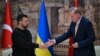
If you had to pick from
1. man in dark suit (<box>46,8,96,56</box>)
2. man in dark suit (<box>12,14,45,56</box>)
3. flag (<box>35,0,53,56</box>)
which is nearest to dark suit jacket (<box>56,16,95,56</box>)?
man in dark suit (<box>46,8,96,56</box>)

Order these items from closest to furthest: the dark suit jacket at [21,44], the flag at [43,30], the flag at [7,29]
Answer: the dark suit jacket at [21,44], the flag at [43,30], the flag at [7,29]

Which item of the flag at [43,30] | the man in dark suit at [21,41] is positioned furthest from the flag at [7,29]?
the man in dark suit at [21,41]

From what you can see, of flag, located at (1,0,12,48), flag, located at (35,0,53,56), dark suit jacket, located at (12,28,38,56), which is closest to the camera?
dark suit jacket, located at (12,28,38,56)

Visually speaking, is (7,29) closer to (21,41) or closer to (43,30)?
(43,30)

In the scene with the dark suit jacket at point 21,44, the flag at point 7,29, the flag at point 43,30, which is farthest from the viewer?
the flag at point 7,29

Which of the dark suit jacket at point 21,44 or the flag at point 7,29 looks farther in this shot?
the flag at point 7,29

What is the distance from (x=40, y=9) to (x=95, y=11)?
1097mm

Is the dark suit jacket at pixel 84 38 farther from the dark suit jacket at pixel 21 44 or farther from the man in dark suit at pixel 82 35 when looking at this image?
the dark suit jacket at pixel 21 44

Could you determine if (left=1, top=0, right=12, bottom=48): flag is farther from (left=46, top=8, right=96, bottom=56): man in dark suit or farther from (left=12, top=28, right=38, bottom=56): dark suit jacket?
(left=46, top=8, right=96, bottom=56): man in dark suit

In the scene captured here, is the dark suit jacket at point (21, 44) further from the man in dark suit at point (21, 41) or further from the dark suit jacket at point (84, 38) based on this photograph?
the dark suit jacket at point (84, 38)

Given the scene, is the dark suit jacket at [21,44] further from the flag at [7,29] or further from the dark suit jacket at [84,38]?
the flag at [7,29]

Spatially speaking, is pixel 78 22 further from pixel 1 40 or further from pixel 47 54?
pixel 1 40

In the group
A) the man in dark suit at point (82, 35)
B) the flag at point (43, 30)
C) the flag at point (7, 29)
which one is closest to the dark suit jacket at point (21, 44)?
the man in dark suit at point (82, 35)

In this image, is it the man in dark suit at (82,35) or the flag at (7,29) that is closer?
the man in dark suit at (82,35)
